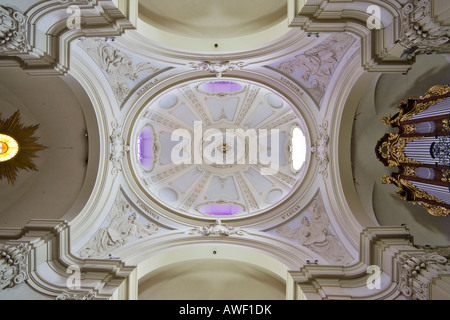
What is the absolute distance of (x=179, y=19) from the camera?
8.91 metres

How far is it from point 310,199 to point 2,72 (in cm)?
998

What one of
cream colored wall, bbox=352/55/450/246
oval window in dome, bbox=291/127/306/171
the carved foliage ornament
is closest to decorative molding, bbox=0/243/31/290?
the carved foliage ornament

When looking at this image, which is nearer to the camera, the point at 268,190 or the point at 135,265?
the point at 135,265

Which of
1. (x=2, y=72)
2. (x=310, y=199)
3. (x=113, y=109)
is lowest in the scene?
(x=310, y=199)

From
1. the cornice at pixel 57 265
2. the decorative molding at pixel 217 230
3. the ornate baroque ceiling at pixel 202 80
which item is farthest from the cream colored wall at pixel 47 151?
the decorative molding at pixel 217 230

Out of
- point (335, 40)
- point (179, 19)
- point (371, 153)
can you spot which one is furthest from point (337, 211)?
point (179, 19)

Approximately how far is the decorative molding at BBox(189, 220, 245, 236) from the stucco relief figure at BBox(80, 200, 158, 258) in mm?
1426

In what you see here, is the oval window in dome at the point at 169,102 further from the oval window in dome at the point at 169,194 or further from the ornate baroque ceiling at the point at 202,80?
the oval window in dome at the point at 169,194

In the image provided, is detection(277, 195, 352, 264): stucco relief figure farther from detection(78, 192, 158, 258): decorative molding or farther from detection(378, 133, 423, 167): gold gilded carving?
detection(78, 192, 158, 258): decorative molding

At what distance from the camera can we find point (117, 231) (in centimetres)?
940

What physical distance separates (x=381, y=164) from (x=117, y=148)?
8.04m

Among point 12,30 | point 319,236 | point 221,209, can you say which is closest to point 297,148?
point 221,209

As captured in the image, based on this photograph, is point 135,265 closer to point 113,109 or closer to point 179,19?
point 113,109

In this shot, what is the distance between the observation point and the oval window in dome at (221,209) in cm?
1330
